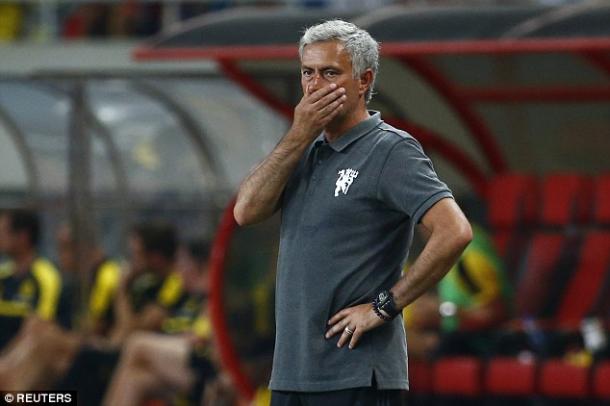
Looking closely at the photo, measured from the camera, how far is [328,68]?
13.3 ft

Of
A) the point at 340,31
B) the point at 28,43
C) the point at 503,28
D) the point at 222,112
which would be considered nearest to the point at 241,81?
the point at 222,112

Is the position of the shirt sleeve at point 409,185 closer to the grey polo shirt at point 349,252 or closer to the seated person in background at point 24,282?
the grey polo shirt at point 349,252

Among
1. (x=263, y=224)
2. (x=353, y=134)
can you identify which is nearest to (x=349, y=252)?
(x=353, y=134)

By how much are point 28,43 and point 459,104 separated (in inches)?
356

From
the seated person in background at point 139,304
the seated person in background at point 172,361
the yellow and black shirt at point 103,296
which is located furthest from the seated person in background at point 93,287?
the seated person in background at point 172,361

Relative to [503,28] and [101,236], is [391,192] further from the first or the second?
[101,236]

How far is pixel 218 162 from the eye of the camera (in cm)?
1022

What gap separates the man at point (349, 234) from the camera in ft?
13.2

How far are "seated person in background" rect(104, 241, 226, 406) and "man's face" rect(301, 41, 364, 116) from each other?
201 inches

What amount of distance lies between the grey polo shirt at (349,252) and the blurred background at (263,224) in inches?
138

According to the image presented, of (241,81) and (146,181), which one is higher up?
(241,81)

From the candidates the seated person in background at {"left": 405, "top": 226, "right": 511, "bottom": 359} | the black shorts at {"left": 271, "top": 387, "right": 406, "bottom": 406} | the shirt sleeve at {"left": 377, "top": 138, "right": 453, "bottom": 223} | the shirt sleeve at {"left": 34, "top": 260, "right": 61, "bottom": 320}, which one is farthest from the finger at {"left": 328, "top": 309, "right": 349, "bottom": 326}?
the shirt sleeve at {"left": 34, "top": 260, "right": 61, "bottom": 320}

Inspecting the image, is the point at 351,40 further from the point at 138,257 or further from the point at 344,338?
the point at 138,257

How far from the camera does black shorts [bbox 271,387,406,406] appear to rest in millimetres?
4062
